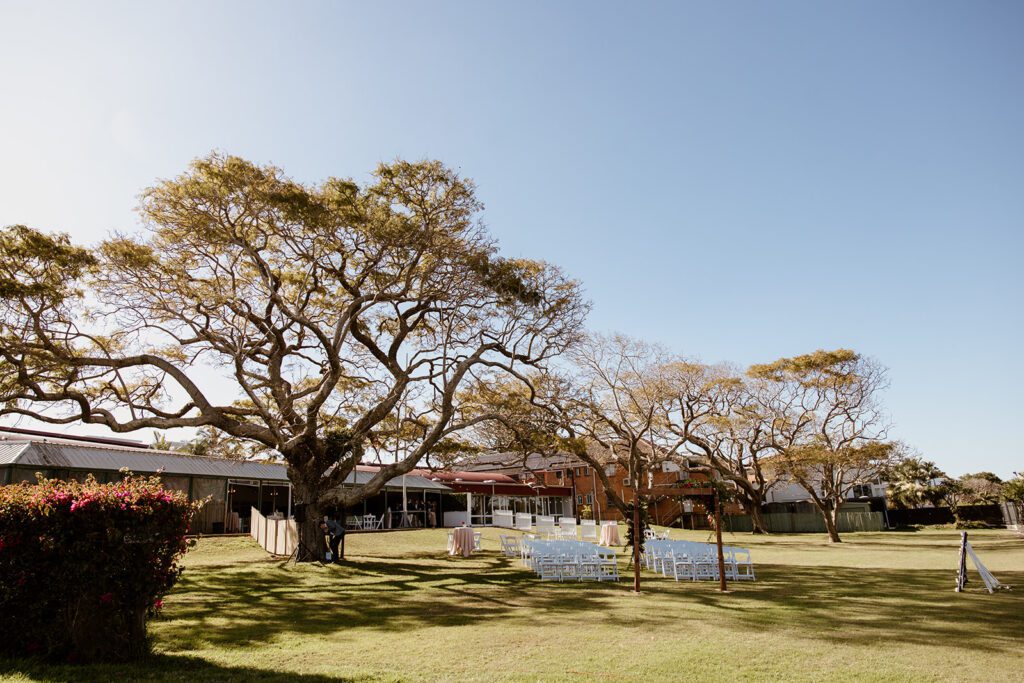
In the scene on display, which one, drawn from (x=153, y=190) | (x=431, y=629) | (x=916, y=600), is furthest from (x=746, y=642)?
(x=153, y=190)

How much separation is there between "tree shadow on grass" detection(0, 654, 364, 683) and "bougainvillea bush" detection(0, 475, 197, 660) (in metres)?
0.27

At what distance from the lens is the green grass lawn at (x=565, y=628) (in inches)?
255

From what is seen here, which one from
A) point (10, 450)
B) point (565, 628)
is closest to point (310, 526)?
point (565, 628)

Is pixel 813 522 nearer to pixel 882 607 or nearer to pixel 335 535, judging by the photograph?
pixel 882 607

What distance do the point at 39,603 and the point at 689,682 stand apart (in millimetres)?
6885

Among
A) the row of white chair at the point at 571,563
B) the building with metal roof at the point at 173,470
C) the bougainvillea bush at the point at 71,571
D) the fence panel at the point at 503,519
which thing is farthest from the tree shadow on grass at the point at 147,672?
the fence panel at the point at 503,519

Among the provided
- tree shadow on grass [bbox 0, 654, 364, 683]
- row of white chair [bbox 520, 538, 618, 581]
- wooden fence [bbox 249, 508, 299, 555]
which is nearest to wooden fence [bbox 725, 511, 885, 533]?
row of white chair [bbox 520, 538, 618, 581]

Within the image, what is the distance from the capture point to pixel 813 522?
138ft

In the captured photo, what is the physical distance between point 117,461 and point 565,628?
23.0m

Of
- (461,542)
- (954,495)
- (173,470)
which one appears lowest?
(954,495)

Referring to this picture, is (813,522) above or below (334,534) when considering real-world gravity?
below

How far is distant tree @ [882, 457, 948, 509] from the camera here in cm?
4334

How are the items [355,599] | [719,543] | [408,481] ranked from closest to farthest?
[355,599] → [719,543] → [408,481]

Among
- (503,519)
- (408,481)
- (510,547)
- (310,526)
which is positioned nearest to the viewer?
(310,526)
